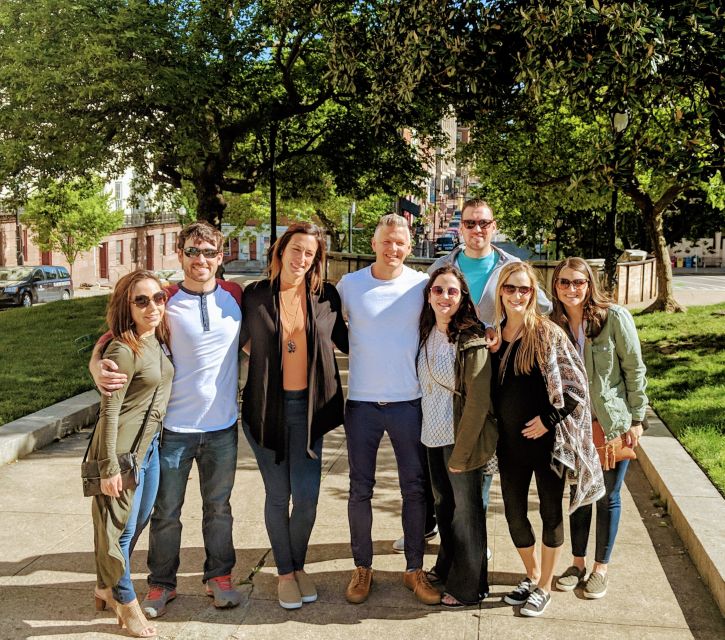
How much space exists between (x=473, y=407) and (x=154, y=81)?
12456 mm

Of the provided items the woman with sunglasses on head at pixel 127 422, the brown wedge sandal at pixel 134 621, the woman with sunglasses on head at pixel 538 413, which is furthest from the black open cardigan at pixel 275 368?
the brown wedge sandal at pixel 134 621

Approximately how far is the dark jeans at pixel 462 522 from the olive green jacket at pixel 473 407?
0.14 meters

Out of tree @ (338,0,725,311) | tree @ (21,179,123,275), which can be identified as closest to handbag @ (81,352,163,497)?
tree @ (338,0,725,311)

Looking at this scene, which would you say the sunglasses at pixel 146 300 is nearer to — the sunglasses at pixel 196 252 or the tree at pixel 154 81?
the sunglasses at pixel 196 252

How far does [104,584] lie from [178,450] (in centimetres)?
74

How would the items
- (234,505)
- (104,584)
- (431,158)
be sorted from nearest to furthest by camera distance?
(104,584)
(234,505)
(431,158)

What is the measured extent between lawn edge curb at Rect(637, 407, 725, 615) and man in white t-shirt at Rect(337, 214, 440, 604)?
1644 millimetres

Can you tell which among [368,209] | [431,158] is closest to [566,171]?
[431,158]

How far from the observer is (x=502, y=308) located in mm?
4215

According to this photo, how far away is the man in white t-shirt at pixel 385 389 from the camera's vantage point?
13.8ft

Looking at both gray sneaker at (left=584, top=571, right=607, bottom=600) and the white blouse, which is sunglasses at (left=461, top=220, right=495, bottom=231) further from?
gray sneaker at (left=584, top=571, right=607, bottom=600)

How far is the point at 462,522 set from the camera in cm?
421

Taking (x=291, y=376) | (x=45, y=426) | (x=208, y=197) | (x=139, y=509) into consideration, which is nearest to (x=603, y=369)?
(x=291, y=376)

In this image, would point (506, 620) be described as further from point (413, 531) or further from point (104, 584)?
point (104, 584)
